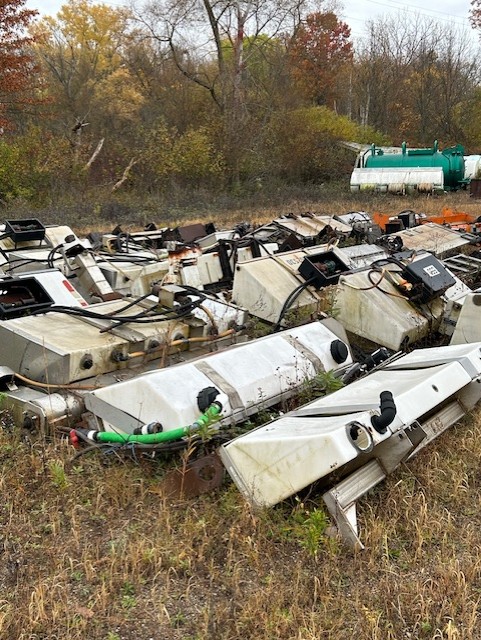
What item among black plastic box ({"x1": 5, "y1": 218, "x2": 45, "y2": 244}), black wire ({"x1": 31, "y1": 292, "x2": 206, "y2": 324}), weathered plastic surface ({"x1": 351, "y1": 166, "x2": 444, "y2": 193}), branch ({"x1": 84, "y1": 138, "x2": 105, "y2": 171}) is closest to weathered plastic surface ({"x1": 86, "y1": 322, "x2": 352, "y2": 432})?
black wire ({"x1": 31, "y1": 292, "x2": 206, "y2": 324})

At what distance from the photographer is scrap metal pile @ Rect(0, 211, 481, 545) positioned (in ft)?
8.28

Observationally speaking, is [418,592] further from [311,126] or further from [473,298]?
[311,126]

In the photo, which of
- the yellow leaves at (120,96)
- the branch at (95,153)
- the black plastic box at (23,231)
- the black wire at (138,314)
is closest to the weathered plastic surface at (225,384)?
the black wire at (138,314)

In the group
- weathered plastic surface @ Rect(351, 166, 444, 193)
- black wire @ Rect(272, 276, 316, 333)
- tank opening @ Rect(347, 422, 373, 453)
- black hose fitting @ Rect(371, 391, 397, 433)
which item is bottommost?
weathered plastic surface @ Rect(351, 166, 444, 193)

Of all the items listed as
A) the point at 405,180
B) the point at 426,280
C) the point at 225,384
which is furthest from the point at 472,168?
the point at 225,384

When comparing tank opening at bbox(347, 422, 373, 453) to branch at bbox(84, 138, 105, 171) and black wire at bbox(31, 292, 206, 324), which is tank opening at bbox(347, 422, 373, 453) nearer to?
black wire at bbox(31, 292, 206, 324)

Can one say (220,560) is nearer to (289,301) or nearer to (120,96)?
(289,301)

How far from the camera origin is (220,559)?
2.37 metres

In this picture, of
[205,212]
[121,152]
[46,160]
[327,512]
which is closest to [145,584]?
[327,512]

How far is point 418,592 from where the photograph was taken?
2119 mm

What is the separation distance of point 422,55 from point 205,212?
17.6 metres

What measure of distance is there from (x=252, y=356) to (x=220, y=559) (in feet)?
4.20

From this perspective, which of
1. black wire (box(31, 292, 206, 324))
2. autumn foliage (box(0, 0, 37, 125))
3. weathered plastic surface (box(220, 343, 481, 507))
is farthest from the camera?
autumn foliage (box(0, 0, 37, 125))

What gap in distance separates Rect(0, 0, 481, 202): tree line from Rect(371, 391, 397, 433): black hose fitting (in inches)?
633
